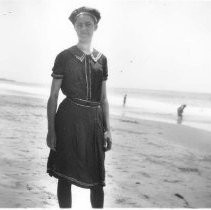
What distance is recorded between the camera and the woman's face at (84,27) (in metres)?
3.05

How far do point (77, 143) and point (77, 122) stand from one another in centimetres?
17

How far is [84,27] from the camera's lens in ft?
10.0

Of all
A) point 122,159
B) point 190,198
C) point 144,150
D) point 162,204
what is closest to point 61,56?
point 162,204

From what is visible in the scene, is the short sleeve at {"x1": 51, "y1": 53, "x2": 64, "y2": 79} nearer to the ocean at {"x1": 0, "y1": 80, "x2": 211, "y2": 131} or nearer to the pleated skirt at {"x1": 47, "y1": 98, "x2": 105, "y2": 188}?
the pleated skirt at {"x1": 47, "y1": 98, "x2": 105, "y2": 188}

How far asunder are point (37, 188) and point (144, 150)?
4.29 meters

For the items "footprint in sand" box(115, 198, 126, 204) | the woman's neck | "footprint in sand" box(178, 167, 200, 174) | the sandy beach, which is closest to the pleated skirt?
the woman's neck

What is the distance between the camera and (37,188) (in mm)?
4406

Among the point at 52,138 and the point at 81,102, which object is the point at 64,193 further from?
the point at 81,102

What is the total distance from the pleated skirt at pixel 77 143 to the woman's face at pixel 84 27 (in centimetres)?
53

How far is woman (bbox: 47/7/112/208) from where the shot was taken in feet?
9.91

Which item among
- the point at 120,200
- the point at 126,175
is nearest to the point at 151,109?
the point at 126,175

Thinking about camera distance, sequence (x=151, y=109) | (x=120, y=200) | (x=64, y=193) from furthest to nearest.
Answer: (x=151, y=109) → (x=120, y=200) → (x=64, y=193)

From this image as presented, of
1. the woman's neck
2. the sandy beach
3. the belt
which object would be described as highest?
the woman's neck

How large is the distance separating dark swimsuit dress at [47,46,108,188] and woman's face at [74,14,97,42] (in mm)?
115
